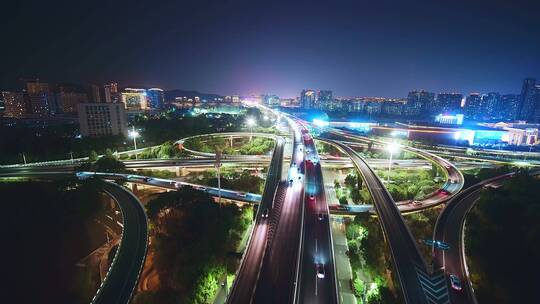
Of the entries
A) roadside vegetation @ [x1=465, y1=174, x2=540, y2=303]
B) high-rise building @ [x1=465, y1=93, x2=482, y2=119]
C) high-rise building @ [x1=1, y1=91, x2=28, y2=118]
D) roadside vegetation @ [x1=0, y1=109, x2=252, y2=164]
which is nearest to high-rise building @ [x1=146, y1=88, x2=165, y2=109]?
high-rise building @ [x1=1, y1=91, x2=28, y2=118]

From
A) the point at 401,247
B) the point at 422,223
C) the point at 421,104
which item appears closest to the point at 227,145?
the point at 422,223

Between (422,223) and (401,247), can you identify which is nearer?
(401,247)

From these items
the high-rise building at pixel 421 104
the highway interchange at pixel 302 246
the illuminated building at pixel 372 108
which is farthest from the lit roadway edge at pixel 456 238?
the high-rise building at pixel 421 104

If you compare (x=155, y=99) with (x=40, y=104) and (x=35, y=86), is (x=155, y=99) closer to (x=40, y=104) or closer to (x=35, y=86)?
(x=35, y=86)

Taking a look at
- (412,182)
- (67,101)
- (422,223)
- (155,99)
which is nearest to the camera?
(422,223)

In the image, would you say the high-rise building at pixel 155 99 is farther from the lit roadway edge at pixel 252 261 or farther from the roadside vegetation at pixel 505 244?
the roadside vegetation at pixel 505 244
